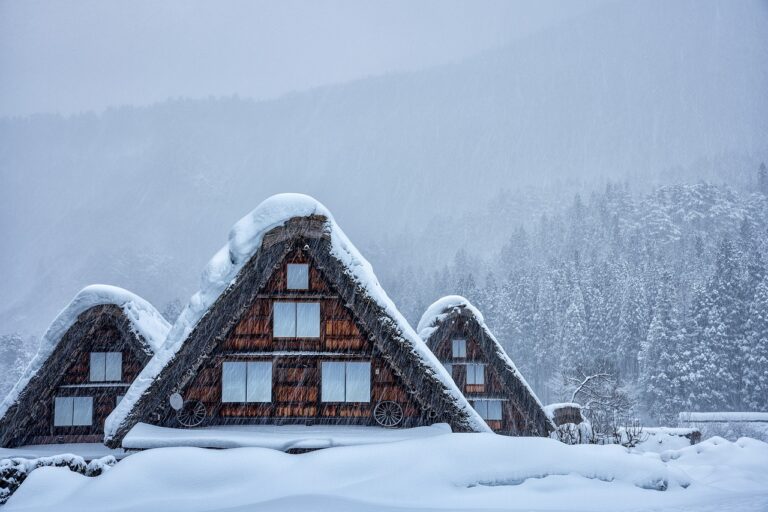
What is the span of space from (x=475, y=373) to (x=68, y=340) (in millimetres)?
14013

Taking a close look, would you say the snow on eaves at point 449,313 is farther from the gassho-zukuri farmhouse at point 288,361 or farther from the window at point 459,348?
the gassho-zukuri farmhouse at point 288,361

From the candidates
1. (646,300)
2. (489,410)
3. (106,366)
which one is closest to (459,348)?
(489,410)

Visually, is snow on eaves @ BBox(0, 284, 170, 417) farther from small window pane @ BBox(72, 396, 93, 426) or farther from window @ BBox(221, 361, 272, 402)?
window @ BBox(221, 361, 272, 402)

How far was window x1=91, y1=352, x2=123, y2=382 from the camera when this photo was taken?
787 inches

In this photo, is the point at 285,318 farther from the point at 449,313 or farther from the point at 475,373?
the point at 475,373

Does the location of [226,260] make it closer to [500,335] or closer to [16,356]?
[500,335]

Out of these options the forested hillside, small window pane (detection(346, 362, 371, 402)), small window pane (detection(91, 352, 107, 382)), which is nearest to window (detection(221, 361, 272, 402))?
small window pane (detection(346, 362, 371, 402))

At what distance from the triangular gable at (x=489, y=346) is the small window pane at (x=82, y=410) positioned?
11.5 m

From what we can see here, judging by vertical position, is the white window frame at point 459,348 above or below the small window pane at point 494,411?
above

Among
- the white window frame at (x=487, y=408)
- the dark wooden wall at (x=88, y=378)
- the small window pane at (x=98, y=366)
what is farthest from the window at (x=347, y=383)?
the white window frame at (x=487, y=408)

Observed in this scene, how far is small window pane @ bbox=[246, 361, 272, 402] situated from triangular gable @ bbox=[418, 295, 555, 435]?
1028 cm

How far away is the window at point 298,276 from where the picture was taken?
14.5 meters

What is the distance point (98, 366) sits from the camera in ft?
65.7

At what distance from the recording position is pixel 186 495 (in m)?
9.54
